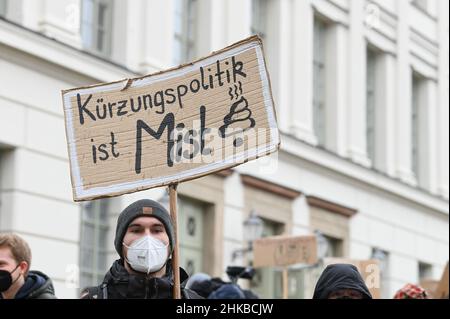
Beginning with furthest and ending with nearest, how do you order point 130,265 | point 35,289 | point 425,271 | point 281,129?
point 425,271 < point 281,129 < point 130,265 < point 35,289

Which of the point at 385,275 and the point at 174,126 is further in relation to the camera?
the point at 385,275

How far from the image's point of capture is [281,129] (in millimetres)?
21500

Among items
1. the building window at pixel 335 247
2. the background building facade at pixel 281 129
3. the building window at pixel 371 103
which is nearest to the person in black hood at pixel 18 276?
the background building facade at pixel 281 129

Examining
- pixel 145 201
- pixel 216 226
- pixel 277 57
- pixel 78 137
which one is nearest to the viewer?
pixel 145 201

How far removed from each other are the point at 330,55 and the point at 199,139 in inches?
726

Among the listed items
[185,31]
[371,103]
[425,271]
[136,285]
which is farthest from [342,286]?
[425,271]

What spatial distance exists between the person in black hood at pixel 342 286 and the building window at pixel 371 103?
20796 millimetres

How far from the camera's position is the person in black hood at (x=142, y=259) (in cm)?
561

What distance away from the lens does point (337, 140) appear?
23.7m

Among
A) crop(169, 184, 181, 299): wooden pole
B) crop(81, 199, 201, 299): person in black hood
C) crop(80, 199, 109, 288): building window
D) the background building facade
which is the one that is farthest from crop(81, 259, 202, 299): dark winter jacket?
crop(80, 199, 109, 288): building window

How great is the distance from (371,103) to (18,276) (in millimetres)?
21226

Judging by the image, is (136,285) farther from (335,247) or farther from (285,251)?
(335,247)
